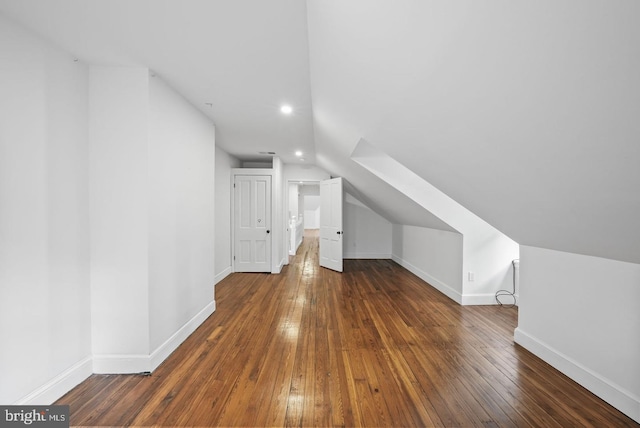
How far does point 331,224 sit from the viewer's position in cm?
653

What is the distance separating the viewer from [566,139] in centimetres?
126

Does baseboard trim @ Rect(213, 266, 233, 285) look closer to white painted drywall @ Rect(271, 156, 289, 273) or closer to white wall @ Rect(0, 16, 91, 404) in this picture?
white painted drywall @ Rect(271, 156, 289, 273)

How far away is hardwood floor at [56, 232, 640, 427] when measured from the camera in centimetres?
182

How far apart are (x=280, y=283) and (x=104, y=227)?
10.8 ft

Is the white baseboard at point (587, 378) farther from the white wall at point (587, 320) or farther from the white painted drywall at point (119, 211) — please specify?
the white painted drywall at point (119, 211)

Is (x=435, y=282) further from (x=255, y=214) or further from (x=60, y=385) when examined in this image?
(x=60, y=385)

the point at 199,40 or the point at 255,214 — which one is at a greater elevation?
the point at 199,40

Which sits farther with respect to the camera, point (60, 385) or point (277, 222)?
point (277, 222)

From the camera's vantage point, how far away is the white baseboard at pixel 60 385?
5.97 ft

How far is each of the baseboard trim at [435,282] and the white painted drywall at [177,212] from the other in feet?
11.5

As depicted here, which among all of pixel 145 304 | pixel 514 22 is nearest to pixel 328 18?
pixel 514 22
